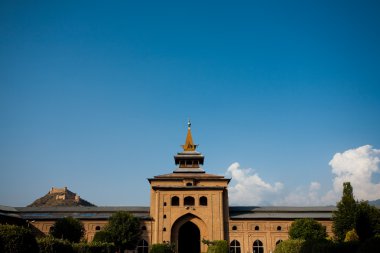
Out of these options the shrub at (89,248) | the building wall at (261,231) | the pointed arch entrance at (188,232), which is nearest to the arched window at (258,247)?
the building wall at (261,231)

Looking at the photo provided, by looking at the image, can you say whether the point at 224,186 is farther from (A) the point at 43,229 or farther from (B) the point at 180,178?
(A) the point at 43,229

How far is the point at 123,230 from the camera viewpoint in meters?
46.5

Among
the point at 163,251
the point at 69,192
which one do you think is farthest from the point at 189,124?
the point at 69,192

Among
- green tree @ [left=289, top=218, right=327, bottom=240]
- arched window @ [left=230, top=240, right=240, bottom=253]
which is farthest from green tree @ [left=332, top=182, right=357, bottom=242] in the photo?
arched window @ [left=230, top=240, right=240, bottom=253]

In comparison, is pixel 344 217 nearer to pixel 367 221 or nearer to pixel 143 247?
pixel 367 221

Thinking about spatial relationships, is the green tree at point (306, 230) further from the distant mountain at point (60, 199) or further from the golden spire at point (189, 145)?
the distant mountain at point (60, 199)

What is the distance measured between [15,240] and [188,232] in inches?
1597

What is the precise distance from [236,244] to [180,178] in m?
13.2

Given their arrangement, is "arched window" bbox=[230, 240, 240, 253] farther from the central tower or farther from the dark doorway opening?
the dark doorway opening

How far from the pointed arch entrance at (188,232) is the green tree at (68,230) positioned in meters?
13.7

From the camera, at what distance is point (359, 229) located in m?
45.6

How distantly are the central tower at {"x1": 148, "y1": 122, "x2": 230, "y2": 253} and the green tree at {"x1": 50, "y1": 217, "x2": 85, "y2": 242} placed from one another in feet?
35.1

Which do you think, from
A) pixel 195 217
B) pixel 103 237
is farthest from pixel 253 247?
pixel 103 237

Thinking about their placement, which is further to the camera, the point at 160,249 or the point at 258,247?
the point at 258,247
